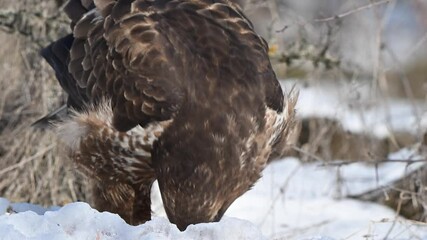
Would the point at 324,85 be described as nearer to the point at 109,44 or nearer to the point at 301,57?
the point at 301,57

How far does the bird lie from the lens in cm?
525

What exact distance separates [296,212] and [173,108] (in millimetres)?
2611

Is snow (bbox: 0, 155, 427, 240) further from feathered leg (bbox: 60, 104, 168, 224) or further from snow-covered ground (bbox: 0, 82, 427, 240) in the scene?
feathered leg (bbox: 60, 104, 168, 224)

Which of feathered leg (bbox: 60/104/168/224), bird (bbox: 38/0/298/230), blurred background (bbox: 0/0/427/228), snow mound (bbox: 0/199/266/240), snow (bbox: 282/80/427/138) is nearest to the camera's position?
snow mound (bbox: 0/199/266/240)

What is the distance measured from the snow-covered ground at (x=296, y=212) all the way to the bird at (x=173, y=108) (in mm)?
353

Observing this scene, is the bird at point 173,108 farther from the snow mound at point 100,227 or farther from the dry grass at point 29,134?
the dry grass at point 29,134

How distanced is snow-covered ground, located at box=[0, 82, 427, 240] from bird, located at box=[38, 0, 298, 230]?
35 cm

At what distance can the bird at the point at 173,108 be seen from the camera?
525 cm

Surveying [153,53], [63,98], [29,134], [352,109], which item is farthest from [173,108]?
[352,109]

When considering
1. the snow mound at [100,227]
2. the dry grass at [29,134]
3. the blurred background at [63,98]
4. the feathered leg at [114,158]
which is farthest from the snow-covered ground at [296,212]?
the dry grass at [29,134]

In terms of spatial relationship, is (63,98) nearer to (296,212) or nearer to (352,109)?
(296,212)

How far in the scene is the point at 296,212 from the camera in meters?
7.75

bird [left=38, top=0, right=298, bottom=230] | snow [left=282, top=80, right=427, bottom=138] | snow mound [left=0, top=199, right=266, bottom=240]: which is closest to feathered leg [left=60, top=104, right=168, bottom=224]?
bird [left=38, top=0, right=298, bottom=230]

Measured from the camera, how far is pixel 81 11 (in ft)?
21.2
